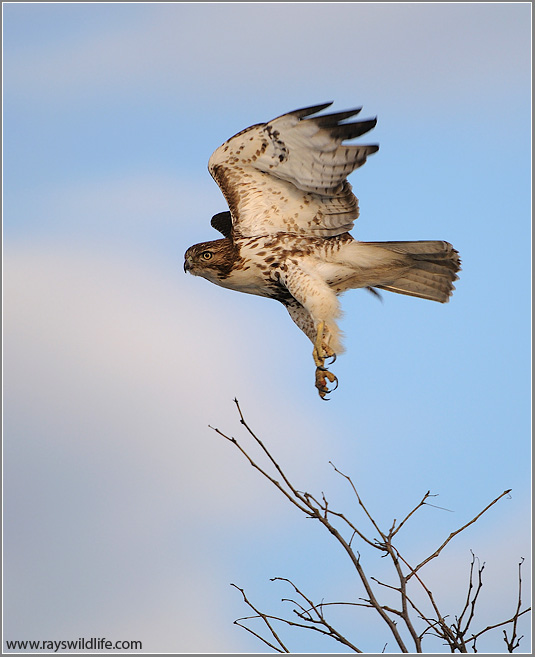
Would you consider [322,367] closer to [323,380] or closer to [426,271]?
[323,380]

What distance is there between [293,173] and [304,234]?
0.50 metres

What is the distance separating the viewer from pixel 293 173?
6430 mm

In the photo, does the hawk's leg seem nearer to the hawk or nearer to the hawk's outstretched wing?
the hawk

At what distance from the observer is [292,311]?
704 centimetres

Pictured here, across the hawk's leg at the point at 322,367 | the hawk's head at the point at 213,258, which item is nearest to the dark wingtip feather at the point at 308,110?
the hawk's head at the point at 213,258

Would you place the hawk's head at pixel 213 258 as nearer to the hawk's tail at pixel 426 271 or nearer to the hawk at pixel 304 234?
the hawk at pixel 304 234

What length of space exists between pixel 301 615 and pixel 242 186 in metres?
3.42

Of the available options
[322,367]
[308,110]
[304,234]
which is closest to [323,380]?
[322,367]

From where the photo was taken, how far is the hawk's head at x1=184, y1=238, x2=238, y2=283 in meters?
6.77

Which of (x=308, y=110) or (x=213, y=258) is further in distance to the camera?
(x=213, y=258)

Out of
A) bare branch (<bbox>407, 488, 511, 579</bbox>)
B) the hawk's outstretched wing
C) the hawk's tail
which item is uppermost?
the hawk's outstretched wing

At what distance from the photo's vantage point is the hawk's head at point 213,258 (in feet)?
22.2

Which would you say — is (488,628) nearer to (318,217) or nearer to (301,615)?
(301,615)

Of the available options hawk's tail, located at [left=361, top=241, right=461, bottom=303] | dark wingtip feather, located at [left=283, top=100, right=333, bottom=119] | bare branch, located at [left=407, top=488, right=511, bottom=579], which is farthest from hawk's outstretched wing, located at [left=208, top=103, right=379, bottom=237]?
bare branch, located at [left=407, top=488, right=511, bottom=579]
